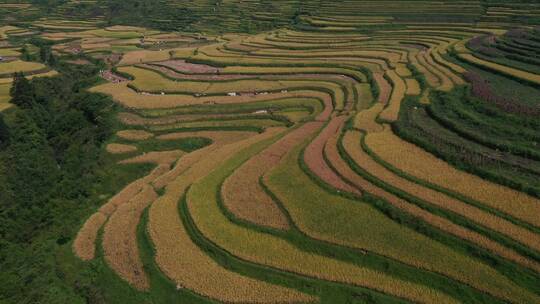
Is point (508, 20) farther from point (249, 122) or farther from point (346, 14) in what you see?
point (249, 122)

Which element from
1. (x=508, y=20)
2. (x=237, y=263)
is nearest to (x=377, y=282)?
(x=237, y=263)

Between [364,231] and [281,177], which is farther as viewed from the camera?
[281,177]

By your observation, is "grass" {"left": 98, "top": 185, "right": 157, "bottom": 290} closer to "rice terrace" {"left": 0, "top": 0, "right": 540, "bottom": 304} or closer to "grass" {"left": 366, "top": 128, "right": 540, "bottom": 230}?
"rice terrace" {"left": 0, "top": 0, "right": 540, "bottom": 304}

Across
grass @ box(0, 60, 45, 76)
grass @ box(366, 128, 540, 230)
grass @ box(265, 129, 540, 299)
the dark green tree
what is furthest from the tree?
grass @ box(366, 128, 540, 230)

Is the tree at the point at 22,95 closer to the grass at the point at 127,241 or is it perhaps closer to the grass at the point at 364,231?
the grass at the point at 127,241

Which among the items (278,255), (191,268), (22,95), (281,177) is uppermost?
(281,177)

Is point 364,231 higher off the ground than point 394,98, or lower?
lower

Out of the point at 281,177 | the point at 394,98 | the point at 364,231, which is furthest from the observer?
the point at 394,98

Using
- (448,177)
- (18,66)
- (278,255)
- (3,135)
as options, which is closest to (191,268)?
(278,255)

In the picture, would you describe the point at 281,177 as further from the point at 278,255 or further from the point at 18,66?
the point at 18,66
